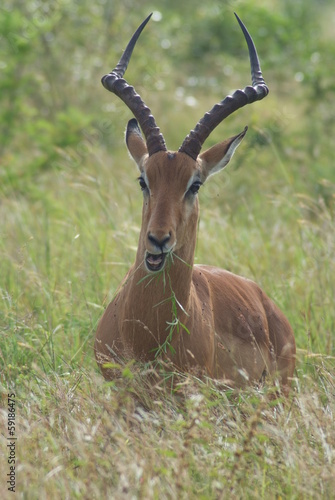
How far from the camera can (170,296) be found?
4910 mm

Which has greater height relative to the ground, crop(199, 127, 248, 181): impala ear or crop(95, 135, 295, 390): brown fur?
crop(199, 127, 248, 181): impala ear

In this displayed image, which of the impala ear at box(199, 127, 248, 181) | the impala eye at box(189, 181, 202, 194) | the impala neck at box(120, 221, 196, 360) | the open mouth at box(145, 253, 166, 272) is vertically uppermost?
the impala ear at box(199, 127, 248, 181)

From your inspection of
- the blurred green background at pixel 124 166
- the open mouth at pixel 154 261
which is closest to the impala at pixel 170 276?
the open mouth at pixel 154 261

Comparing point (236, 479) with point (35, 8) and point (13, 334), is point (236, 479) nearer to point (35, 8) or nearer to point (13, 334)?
point (13, 334)

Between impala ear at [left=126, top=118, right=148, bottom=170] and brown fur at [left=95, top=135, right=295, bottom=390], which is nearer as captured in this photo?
brown fur at [left=95, top=135, right=295, bottom=390]

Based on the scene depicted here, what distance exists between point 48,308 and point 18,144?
639 centimetres

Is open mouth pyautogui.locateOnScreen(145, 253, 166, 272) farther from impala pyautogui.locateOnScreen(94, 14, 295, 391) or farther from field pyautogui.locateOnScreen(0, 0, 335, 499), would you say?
field pyautogui.locateOnScreen(0, 0, 335, 499)

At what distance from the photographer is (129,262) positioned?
680 cm

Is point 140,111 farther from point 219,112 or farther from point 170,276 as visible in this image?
point 170,276

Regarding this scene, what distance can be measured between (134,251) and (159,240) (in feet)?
8.51

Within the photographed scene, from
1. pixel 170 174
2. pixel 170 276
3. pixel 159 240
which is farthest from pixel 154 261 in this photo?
pixel 170 174

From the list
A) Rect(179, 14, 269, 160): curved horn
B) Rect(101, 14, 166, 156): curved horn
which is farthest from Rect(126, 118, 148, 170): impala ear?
Rect(179, 14, 269, 160): curved horn

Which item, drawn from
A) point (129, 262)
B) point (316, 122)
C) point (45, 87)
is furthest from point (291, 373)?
point (45, 87)

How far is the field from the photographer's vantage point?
384cm
